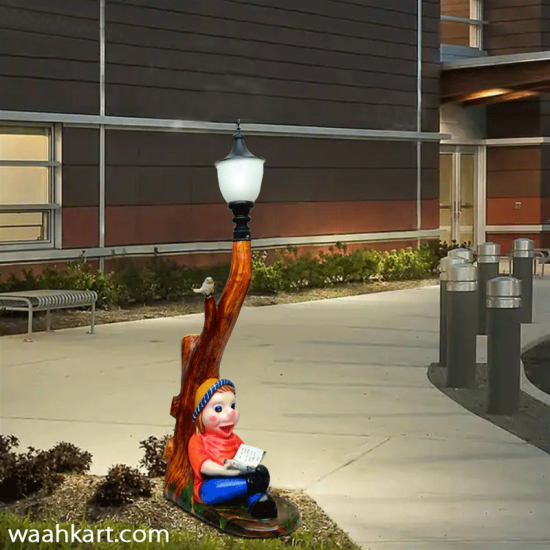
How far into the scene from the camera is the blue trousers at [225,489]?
19.8ft

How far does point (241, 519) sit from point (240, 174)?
5.81 feet

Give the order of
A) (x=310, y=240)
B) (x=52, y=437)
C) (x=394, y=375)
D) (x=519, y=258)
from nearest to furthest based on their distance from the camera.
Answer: (x=52, y=437) → (x=394, y=375) → (x=519, y=258) → (x=310, y=240)

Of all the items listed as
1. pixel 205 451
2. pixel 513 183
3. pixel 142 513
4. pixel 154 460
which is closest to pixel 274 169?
pixel 513 183

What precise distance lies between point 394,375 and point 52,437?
3937 millimetres

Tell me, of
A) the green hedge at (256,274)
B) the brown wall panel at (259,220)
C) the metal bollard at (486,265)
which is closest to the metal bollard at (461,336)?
the metal bollard at (486,265)

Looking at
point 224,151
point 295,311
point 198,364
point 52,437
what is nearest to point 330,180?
point 224,151

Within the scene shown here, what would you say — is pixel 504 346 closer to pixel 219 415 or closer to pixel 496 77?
pixel 219 415

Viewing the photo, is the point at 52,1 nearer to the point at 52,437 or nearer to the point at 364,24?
the point at 364,24

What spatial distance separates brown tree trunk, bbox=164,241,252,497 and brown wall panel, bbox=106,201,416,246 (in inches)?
471

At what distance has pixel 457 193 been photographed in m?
26.6

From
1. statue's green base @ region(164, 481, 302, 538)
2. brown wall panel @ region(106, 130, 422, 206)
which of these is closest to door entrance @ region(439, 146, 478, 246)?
brown wall panel @ region(106, 130, 422, 206)

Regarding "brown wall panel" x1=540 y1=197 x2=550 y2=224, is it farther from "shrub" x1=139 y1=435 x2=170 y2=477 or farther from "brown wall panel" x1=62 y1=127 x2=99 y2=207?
"shrub" x1=139 y1=435 x2=170 y2=477

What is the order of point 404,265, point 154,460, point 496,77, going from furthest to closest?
point 496,77
point 404,265
point 154,460

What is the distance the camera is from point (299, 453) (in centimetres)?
809
